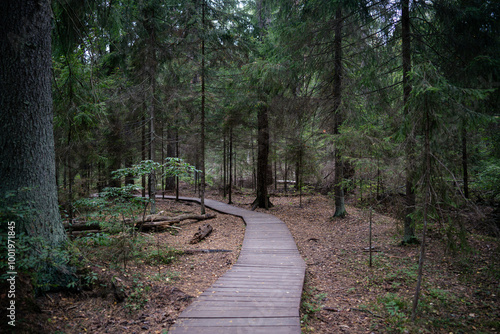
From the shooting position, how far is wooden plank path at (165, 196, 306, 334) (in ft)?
10.6

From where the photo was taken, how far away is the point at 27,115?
11.8ft

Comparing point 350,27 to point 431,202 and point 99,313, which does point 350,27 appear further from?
point 99,313

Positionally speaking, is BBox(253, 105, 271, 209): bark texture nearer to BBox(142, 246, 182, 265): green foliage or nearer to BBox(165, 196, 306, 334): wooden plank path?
BBox(165, 196, 306, 334): wooden plank path

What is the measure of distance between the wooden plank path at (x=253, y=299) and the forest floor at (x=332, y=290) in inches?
11.4

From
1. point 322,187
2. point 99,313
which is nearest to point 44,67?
point 99,313

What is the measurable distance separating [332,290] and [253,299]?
185 centimetres

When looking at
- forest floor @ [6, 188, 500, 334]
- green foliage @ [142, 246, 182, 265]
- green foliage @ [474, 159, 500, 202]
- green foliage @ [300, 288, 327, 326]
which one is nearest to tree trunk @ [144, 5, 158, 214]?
forest floor @ [6, 188, 500, 334]

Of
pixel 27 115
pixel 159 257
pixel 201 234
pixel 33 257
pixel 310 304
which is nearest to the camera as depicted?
pixel 33 257

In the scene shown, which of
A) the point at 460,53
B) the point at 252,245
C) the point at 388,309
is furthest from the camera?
the point at 252,245

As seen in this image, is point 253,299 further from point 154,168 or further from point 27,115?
point 27,115

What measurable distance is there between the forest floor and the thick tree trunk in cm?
114

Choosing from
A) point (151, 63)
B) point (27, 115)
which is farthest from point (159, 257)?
→ point (151, 63)

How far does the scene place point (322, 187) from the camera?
59.3ft

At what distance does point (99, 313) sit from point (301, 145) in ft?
36.6
